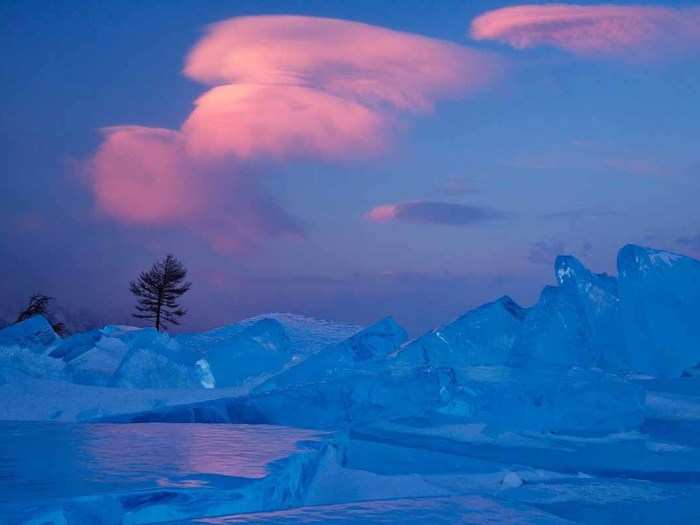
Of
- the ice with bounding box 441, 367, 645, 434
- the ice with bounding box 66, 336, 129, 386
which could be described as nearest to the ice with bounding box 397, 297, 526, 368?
the ice with bounding box 441, 367, 645, 434

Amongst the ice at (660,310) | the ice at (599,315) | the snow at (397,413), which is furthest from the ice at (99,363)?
the ice at (660,310)

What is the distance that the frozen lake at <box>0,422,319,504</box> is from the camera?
9.20 ft

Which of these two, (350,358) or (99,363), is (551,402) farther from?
(99,363)

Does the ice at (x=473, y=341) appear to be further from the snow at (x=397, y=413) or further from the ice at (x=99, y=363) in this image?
the ice at (x=99, y=363)

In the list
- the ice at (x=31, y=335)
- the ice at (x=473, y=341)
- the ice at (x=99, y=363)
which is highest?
the ice at (x=473, y=341)

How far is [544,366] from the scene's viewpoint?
22.4ft

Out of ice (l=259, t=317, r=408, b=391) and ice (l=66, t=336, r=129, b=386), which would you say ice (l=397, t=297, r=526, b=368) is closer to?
ice (l=259, t=317, r=408, b=391)

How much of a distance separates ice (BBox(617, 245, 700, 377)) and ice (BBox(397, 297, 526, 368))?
989mm

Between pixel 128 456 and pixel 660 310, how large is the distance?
513cm

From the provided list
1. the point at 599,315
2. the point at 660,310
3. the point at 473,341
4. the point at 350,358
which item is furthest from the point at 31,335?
the point at 660,310

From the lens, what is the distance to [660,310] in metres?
7.14

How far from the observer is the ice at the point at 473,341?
7.41 metres

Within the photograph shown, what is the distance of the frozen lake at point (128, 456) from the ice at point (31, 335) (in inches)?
175

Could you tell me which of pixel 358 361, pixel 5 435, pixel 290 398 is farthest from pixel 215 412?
pixel 358 361
